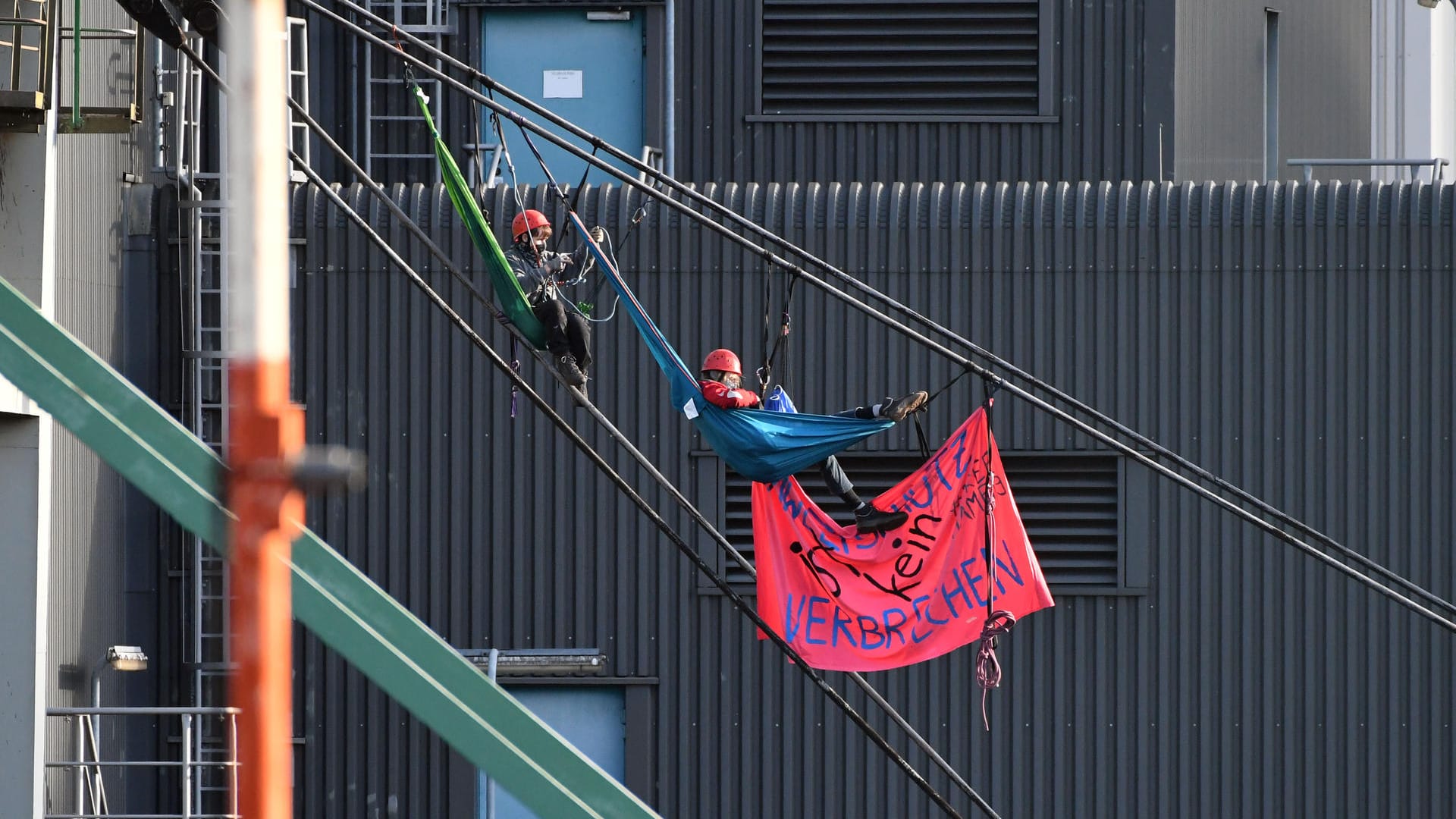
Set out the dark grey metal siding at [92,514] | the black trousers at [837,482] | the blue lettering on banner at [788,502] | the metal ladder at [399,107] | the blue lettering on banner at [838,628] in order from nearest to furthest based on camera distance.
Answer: the blue lettering on banner at [838,628]
the blue lettering on banner at [788,502]
the black trousers at [837,482]
the dark grey metal siding at [92,514]
the metal ladder at [399,107]

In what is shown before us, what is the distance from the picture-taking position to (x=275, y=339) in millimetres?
3910

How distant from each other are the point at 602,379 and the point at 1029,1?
22.3 ft

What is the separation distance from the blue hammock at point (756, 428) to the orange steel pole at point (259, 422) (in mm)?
8010

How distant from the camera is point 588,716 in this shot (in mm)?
16828

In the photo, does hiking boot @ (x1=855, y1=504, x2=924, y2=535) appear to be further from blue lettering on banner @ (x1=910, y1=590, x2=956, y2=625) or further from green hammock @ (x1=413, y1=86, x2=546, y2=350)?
green hammock @ (x1=413, y1=86, x2=546, y2=350)

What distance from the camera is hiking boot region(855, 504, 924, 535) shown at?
12320 millimetres

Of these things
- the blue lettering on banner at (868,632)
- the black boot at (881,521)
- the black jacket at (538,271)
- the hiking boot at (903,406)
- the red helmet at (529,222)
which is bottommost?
the blue lettering on banner at (868,632)

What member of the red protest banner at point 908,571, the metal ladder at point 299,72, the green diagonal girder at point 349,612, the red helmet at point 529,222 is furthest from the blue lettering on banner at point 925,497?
the metal ladder at point 299,72

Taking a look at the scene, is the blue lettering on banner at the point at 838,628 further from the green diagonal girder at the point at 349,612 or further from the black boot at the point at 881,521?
the green diagonal girder at the point at 349,612

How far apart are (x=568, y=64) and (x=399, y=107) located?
1977mm

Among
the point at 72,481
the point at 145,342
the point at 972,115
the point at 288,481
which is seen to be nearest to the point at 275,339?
the point at 288,481

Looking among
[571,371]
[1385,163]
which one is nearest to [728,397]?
[571,371]

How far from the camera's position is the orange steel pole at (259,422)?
3904 millimetres

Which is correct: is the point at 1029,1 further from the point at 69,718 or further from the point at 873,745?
the point at 69,718
